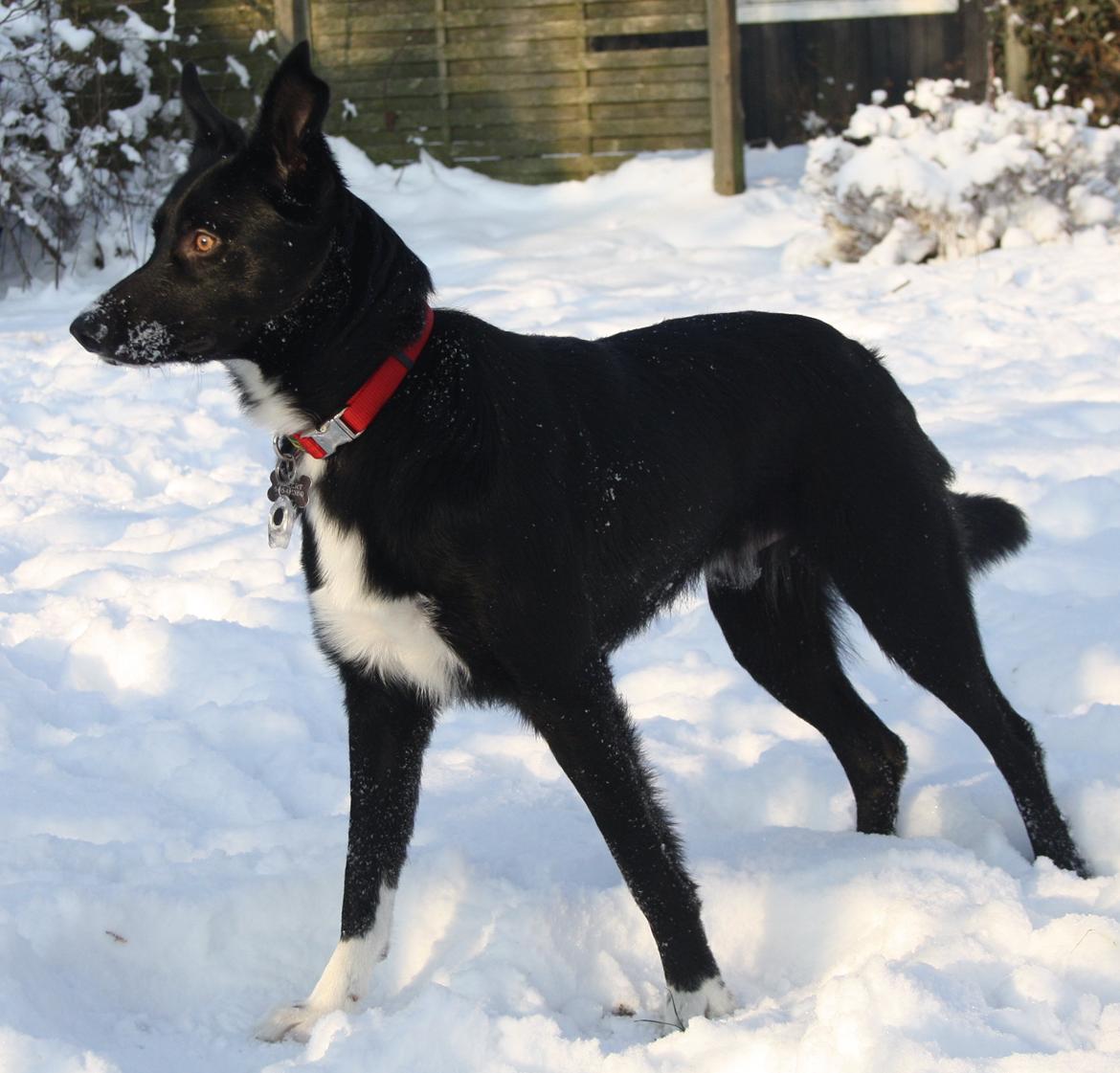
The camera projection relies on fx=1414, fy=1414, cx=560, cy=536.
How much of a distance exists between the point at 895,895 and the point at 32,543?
3473mm

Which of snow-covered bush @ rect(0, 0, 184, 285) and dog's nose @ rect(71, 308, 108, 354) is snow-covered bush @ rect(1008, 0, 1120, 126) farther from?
dog's nose @ rect(71, 308, 108, 354)

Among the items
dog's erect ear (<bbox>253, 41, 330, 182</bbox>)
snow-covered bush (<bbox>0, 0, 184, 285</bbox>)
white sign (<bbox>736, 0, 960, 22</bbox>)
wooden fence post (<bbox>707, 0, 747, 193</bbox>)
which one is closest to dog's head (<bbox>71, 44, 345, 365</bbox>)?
dog's erect ear (<bbox>253, 41, 330, 182</bbox>)

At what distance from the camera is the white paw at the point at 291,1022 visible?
2.59m

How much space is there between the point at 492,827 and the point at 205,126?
64.3 inches

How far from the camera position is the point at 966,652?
10.0ft

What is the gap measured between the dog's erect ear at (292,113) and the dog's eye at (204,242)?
0.51 feet

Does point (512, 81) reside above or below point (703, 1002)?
above

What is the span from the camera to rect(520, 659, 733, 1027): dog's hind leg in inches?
96.3

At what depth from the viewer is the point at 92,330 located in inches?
94.2

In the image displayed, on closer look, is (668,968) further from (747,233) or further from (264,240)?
(747,233)

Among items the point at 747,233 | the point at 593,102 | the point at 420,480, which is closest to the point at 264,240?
the point at 420,480

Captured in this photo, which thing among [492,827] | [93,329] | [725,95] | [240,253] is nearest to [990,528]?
[492,827]

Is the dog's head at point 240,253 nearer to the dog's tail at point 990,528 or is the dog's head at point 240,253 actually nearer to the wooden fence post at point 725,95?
the dog's tail at point 990,528

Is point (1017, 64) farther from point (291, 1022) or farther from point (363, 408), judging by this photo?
point (291, 1022)
